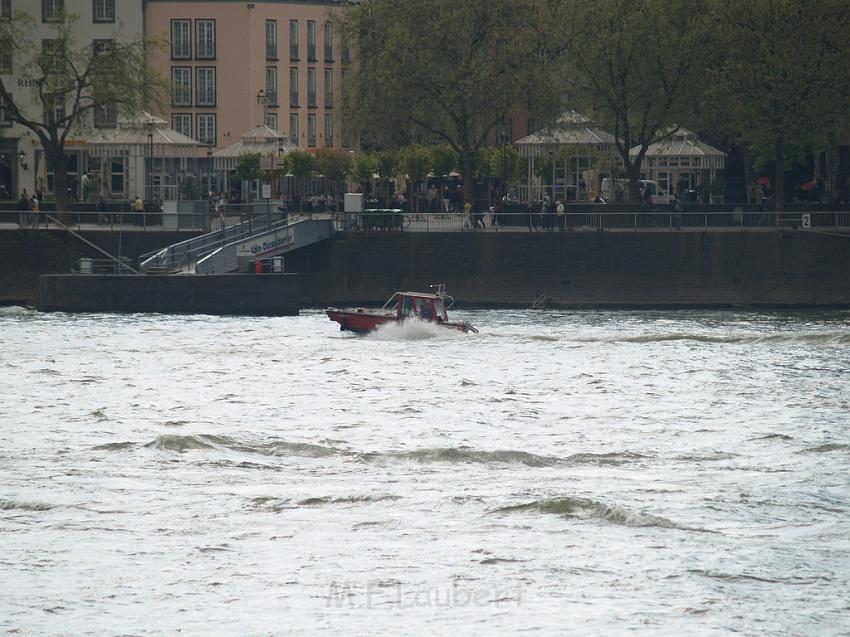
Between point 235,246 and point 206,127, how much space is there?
36.2 m

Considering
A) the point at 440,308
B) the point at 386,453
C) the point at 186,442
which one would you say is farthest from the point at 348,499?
the point at 440,308

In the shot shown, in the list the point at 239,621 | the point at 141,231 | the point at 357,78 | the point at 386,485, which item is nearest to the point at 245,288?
the point at 141,231

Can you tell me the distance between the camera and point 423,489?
103 ft

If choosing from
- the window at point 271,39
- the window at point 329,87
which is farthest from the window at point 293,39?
the window at point 329,87

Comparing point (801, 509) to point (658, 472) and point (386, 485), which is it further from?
point (386, 485)

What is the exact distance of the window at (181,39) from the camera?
97.9 meters

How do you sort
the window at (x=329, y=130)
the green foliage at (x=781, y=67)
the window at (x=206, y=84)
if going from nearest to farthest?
the green foliage at (x=781, y=67), the window at (x=206, y=84), the window at (x=329, y=130)

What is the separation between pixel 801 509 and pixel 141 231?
41894mm

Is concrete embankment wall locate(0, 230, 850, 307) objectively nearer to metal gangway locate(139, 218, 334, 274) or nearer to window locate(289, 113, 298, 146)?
metal gangway locate(139, 218, 334, 274)

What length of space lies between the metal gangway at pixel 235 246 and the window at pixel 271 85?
33764 millimetres

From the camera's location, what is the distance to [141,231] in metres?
67.4

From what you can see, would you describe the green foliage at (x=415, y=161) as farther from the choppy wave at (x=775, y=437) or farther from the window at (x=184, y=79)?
the choppy wave at (x=775, y=437)

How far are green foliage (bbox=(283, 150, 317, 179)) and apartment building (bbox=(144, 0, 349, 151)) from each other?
1240cm

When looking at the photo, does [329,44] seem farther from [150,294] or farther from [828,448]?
[828,448]
